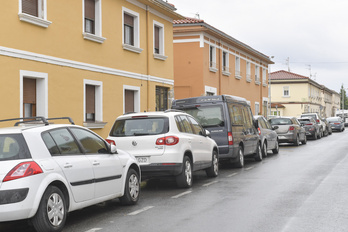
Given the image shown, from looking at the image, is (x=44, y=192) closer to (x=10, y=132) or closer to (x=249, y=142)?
(x=10, y=132)

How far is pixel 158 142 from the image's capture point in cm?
1020

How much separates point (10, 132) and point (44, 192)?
3.07 ft

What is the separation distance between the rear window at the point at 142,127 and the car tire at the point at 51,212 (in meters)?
3.95

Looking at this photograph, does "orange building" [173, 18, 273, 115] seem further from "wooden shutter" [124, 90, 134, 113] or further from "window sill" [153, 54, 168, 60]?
"wooden shutter" [124, 90, 134, 113]

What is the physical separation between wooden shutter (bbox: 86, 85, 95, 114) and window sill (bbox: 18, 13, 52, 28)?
3.13 meters

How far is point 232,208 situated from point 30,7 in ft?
Answer: 28.9

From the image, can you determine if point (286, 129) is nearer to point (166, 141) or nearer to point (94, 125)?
point (94, 125)

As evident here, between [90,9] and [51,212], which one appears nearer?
[51,212]

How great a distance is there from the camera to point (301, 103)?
234ft

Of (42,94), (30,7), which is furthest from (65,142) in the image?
(30,7)

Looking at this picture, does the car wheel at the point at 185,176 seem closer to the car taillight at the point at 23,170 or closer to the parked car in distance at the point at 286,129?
the car taillight at the point at 23,170

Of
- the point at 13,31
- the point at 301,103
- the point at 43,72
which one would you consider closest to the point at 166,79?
the point at 43,72

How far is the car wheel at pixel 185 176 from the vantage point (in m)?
10.5

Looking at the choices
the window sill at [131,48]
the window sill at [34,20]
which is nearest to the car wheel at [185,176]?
the window sill at [34,20]
